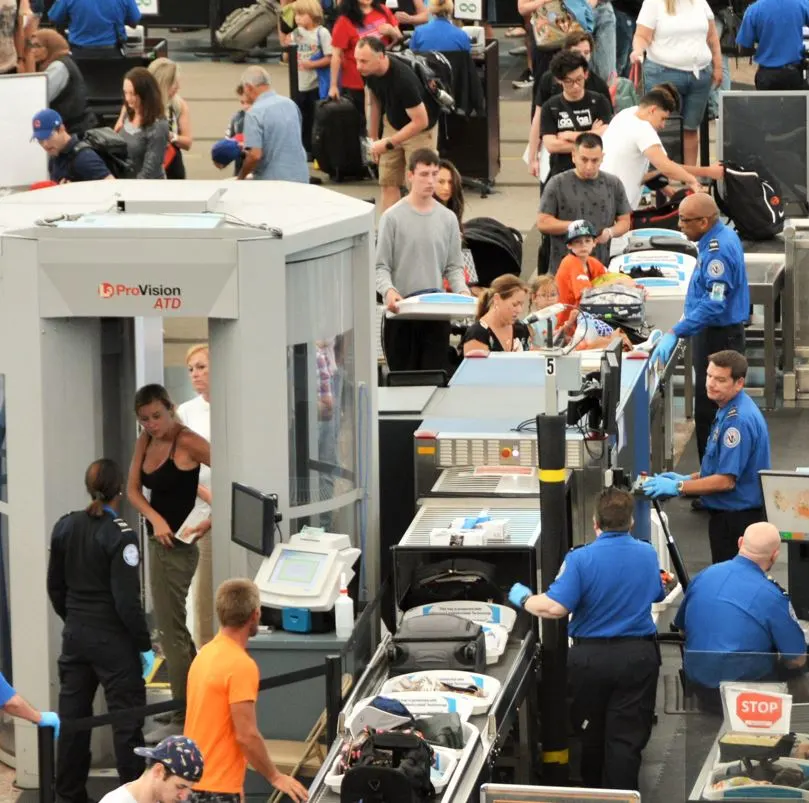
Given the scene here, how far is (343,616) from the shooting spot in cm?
909

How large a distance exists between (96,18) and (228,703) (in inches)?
528

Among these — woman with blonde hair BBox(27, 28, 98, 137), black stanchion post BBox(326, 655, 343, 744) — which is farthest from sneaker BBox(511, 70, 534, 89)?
black stanchion post BBox(326, 655, 343, 744)

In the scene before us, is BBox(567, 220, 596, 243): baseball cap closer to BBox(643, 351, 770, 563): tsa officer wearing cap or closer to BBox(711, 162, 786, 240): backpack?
BBox(643, 351, 770, 563): tsa officer wearing cap

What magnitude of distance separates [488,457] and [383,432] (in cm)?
74

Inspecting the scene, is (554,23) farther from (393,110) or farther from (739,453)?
(739,453)

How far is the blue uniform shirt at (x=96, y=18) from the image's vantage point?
2027 centimetres

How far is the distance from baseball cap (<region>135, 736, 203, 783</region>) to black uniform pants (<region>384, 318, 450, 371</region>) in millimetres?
6267

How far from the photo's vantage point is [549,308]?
1283 centimetres

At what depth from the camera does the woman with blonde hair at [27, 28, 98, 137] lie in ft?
55.9

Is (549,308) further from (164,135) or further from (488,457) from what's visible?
(164,135)

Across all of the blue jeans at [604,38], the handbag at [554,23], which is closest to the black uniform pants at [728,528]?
the blue jeans at [604,38]

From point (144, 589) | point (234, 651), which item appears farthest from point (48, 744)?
point (144, 589)

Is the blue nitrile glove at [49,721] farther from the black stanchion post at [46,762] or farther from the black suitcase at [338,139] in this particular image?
the black suitcase at [338,139]

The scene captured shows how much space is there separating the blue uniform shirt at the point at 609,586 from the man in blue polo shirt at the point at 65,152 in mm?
6878
